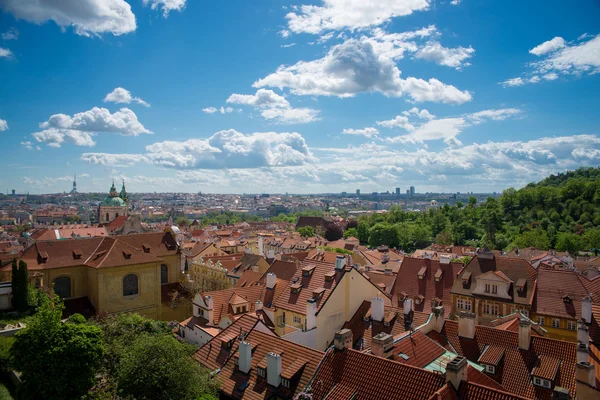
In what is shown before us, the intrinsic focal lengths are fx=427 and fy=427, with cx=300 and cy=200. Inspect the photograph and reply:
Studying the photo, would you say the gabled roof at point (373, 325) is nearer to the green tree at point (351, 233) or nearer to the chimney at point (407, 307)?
the chimney at point (407, 307)

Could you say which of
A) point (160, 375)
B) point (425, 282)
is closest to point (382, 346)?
point (160, 375)

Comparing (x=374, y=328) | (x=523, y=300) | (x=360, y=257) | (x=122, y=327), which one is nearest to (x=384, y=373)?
(x=374, y=328)

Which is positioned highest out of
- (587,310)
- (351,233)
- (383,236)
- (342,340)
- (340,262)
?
(340,262)

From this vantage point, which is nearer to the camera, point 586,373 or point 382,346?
point 586,373

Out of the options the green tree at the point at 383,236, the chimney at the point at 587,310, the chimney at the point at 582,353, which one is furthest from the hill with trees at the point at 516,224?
the chimney at the point at 582,353

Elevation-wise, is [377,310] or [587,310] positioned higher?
[377,310]

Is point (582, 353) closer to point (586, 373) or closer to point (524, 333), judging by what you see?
point (586, 373)

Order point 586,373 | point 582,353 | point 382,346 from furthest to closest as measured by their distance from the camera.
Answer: point 382,346, point 582,353, point 586,373
